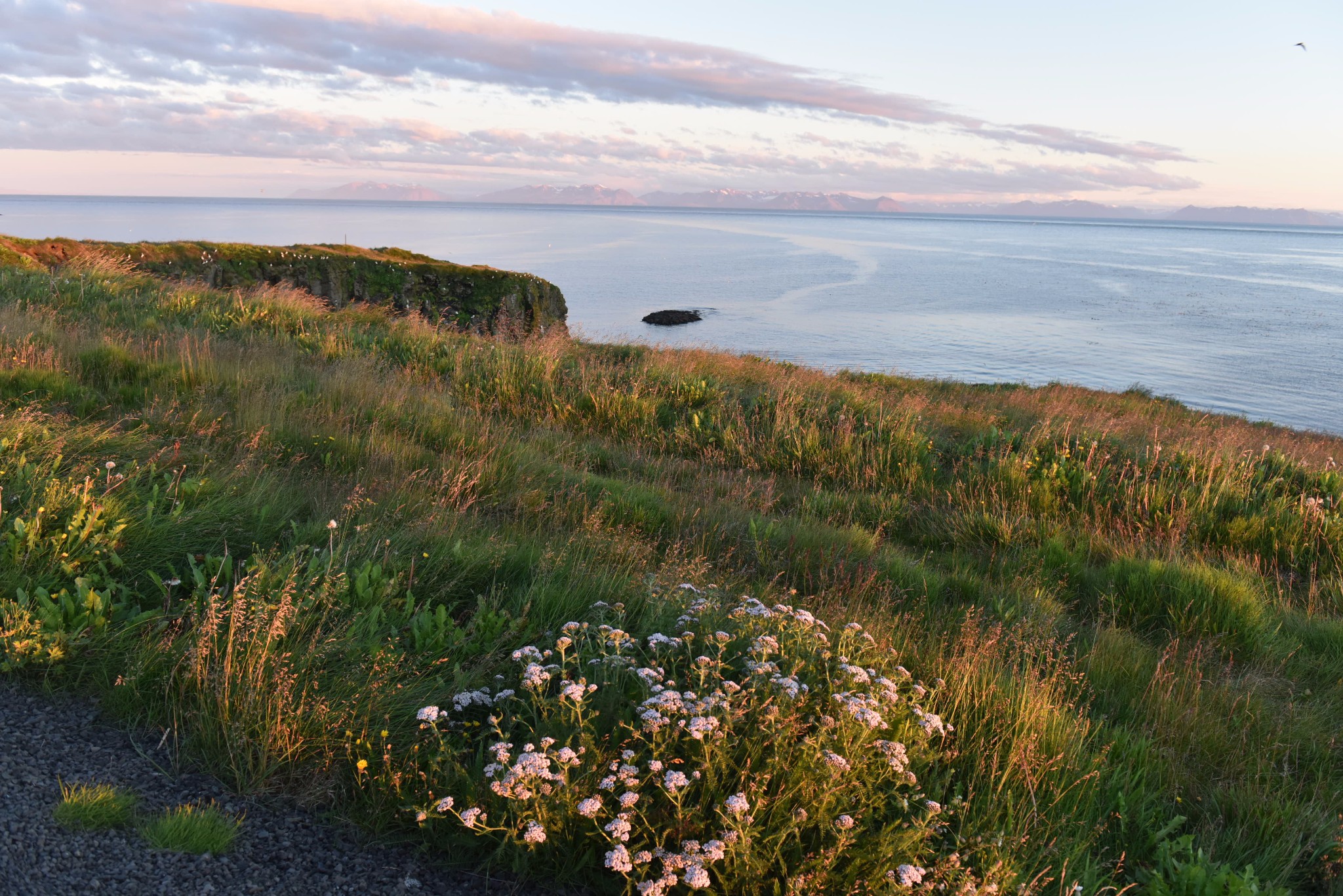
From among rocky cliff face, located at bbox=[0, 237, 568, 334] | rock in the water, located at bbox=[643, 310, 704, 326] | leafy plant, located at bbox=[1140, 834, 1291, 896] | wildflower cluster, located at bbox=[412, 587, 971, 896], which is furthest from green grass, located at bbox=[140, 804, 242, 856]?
rock in the water, located at bbox=[643, 310, 704, 326]

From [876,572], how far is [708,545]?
1.41m

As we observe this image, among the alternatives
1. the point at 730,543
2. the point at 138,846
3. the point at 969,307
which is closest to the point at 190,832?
the point at 138,846

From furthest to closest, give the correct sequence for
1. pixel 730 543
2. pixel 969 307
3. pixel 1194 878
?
pixel 969 307, pixel 730 543, pixel 1194 878

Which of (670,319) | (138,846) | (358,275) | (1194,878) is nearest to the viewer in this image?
(138,846)

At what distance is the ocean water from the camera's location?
34.2 meters

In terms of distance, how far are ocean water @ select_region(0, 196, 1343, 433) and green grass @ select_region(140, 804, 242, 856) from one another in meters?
17.9

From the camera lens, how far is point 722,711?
115 inches

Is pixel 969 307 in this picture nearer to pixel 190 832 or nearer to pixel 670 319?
pixel 670 319

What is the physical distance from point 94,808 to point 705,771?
205cm

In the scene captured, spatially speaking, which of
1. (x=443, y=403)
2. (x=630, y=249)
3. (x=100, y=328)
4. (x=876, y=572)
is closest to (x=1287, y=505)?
(x=876, y=572)

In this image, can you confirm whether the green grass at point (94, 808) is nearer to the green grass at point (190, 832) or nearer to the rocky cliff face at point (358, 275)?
the green grass at point (190, 832)

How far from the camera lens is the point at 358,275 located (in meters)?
25.1

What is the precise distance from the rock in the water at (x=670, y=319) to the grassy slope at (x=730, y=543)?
34.3 meters

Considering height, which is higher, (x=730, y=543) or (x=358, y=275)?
(x=358, y=275)
